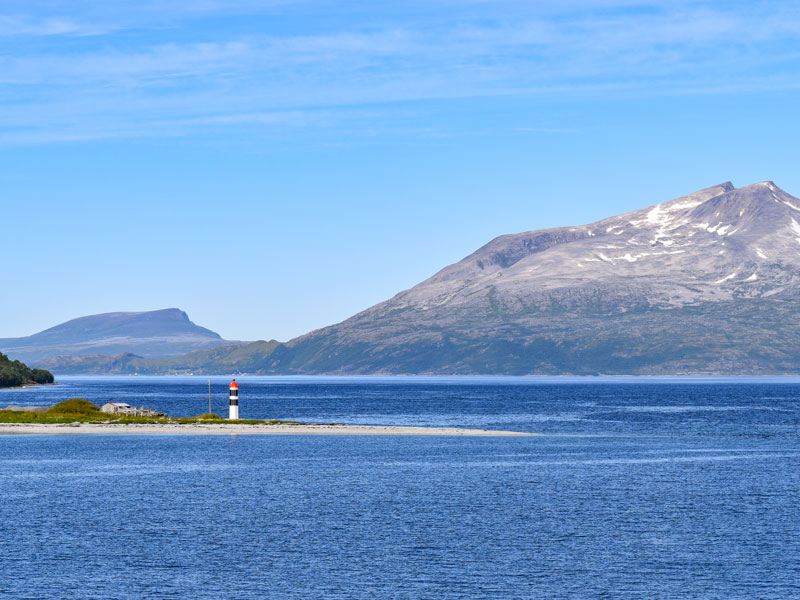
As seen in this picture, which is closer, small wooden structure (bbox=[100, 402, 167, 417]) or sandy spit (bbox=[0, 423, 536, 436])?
sandy spit (bbox=[0, 423, 536, 436])

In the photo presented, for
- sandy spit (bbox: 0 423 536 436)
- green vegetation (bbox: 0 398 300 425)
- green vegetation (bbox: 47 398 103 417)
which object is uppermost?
green vegetation (bbox: 47 398 103 417)

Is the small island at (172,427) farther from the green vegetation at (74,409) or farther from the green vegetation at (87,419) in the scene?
the green vegetation at (74,409)

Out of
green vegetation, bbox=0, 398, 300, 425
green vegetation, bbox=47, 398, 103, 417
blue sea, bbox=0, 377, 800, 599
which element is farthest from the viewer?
green vegetation, bbox=47, 398, 103, 417

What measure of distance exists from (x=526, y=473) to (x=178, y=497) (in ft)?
95.9

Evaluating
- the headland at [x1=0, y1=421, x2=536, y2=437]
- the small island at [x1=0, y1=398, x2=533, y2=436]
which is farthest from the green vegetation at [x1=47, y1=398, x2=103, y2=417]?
the headland at [x1=0, y1=421, x2=536, y2=437]

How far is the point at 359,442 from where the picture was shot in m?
124

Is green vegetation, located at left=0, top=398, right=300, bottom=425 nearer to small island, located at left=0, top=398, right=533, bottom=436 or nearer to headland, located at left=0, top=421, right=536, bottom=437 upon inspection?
small island, located at left=0, top=398, right=533, bottom=436

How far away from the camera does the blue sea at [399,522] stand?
44969mm

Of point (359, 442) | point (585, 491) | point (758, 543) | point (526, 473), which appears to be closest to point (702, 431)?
point (359, 442)

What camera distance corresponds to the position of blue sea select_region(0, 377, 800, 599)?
4497 cm

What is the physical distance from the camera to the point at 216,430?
13762cm

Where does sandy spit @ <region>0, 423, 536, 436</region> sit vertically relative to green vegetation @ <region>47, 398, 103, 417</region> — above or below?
below

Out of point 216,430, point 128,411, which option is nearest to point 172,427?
point 216,430

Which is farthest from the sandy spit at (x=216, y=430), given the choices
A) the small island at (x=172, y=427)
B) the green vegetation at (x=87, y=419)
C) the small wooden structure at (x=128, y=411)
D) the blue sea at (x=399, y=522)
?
the blue sea at (x=399, y=522)
